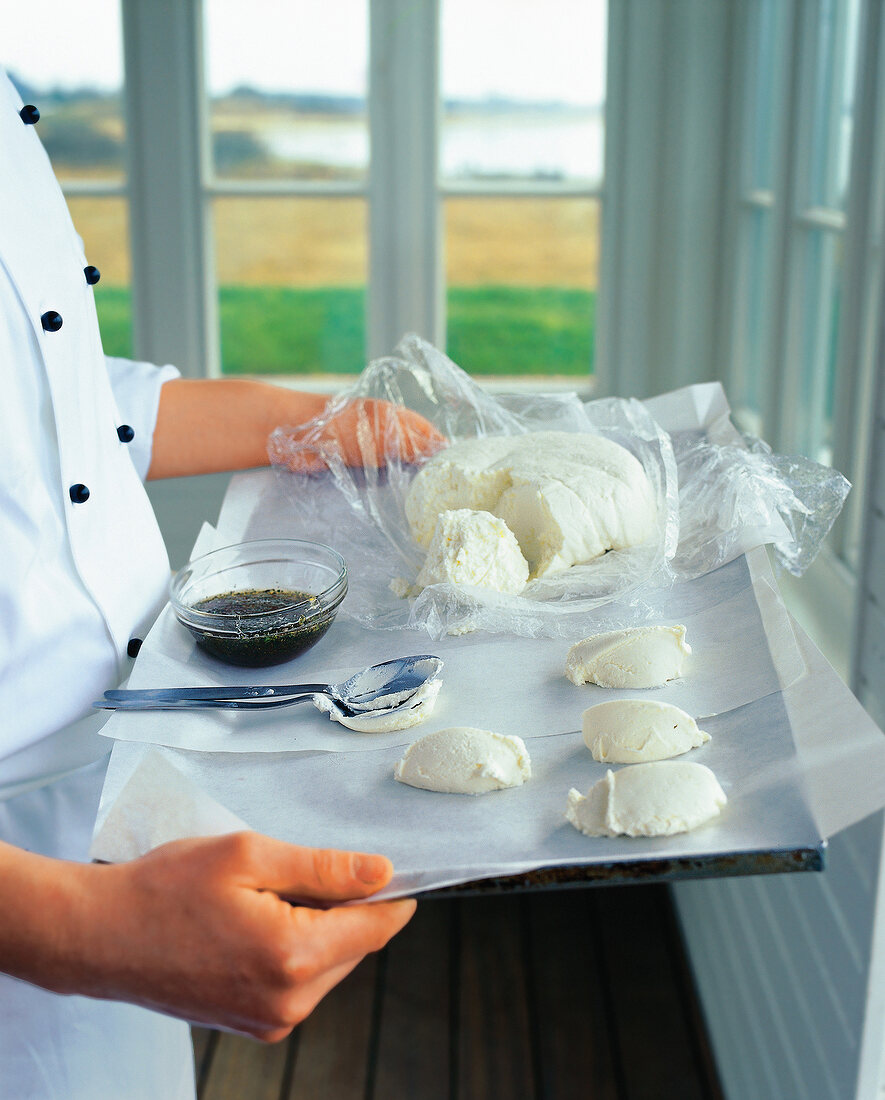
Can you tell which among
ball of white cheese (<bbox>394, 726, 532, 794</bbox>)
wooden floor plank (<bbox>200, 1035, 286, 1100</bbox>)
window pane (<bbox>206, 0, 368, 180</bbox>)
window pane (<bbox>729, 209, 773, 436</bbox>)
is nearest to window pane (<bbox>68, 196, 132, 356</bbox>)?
window pane (<bbox>206, 0, 368, 180</bbox>)

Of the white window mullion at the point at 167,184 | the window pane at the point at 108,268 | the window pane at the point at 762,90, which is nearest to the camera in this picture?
the window pane at the point at 762,90

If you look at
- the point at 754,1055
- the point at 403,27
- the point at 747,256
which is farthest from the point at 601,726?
the point at 403,27

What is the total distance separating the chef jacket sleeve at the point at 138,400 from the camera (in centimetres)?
106

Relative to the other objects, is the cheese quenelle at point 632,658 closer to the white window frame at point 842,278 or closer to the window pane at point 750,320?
the white window frame at point 842,278

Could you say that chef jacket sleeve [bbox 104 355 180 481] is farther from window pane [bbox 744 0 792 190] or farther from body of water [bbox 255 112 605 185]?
body of water [bbox 255 112 605 185]

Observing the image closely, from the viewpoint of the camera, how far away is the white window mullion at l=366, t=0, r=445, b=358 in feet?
8.23

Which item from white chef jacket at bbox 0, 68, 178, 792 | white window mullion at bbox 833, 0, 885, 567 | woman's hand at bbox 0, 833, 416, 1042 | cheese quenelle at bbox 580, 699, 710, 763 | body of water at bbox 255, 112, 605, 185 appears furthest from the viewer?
body of water at bbox 255, 112, 605, 185

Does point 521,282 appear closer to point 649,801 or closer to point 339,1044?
point 339,1044

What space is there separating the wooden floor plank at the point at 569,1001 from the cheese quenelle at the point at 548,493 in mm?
1182

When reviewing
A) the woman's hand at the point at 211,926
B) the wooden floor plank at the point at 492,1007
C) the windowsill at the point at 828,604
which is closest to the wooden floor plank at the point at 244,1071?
the wooden floor plank at the point at 492,1007

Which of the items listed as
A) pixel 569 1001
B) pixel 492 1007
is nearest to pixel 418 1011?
pixel 492 1007

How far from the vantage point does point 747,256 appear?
241 centimetres

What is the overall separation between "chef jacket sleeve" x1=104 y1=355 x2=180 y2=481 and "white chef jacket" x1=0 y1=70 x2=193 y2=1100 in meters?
0.14

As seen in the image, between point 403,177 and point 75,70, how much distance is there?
2.70 ft
